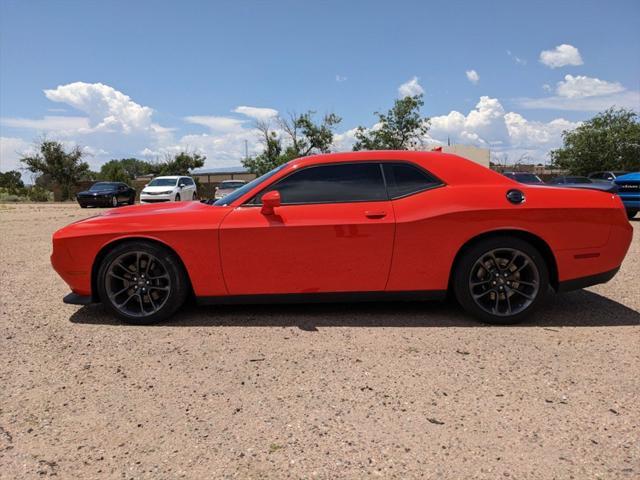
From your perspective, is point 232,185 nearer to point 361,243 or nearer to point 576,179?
point 576,179

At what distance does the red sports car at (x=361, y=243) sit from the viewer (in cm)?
369

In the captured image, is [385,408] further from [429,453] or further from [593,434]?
[593,434]

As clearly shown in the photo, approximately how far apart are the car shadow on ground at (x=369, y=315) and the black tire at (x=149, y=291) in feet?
0.47

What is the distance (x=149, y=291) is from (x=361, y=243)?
73.1 inches

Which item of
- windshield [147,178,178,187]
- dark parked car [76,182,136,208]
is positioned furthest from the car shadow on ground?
dark parked car [76,182,136,208]

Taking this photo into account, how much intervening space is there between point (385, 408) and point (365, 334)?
43.5 inches

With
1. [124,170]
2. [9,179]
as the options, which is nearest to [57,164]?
[9,179]

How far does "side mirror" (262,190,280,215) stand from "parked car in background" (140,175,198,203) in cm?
1727

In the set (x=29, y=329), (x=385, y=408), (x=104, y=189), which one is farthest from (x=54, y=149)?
(x=385, y=408)

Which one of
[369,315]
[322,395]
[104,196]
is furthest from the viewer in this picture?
[104,196]

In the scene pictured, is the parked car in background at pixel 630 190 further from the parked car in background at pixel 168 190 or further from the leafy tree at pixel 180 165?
the leafy tree at pixel 180 165

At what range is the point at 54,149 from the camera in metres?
35.9

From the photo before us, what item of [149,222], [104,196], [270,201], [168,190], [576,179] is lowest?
[149,222]

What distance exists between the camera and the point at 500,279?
12.4 ft
